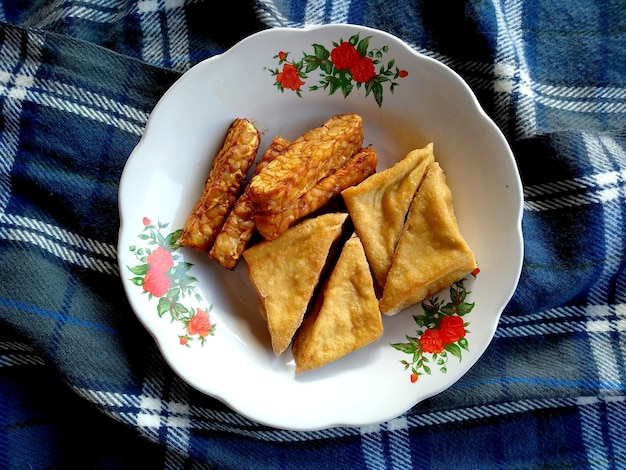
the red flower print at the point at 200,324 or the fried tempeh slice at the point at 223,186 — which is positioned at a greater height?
the fried tempeh slice at the point at 223,186

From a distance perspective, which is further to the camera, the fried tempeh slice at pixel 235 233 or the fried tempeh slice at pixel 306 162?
the fried tempeh slice at pixel 235 233

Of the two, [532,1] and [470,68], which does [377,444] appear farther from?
[532,1]

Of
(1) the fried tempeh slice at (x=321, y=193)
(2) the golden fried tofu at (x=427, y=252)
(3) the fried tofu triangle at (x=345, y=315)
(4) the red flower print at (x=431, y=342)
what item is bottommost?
(4) the red flower print at (x=431, y=342)

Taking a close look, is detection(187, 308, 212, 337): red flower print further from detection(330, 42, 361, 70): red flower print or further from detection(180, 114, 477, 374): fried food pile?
detection(330, 42, 361, 70): red flower print

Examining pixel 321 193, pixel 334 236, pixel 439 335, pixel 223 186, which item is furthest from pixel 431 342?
pixel 223 186

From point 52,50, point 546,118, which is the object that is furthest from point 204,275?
point 546,118

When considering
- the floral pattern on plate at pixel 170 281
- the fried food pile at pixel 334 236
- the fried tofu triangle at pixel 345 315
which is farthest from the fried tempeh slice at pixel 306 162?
the floral pattern on plate at pixel 170 281

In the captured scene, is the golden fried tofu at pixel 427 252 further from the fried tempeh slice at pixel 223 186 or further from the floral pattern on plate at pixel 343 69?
the fried tempeh slice at pixel 223 186

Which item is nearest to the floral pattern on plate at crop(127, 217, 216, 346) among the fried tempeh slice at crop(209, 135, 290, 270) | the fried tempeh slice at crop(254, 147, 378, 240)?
the fried tempeh slice at crop(209, 135, 290, 270)
